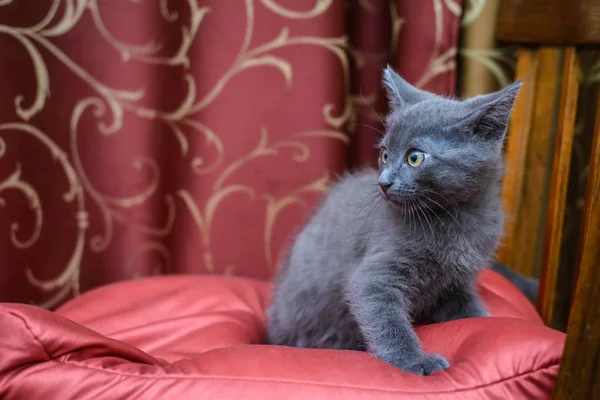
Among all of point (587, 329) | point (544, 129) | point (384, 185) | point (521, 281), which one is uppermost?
point (544, 129)

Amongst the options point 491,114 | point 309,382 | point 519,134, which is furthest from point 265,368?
point 519,134

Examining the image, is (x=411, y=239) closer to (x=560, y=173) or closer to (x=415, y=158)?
(x=415, y=158)

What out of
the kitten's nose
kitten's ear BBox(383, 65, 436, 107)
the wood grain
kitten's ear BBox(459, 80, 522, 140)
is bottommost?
the kitten's nose

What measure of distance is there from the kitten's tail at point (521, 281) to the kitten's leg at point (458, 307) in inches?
10.8

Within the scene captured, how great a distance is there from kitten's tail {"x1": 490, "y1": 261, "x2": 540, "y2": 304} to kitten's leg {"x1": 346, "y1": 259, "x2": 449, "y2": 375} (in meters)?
0.46

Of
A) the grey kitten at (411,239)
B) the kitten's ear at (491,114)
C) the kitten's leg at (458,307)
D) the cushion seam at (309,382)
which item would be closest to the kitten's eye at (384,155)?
the grey kitten at (411,239)

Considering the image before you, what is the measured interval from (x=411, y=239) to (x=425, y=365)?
0.20 meters

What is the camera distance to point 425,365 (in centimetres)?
72

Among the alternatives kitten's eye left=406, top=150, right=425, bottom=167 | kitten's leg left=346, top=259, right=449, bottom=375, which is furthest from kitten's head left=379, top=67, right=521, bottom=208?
kitten's leg left=346, top=259, right=449, bottom=375

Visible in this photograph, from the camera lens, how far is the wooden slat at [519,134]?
109 centimetres

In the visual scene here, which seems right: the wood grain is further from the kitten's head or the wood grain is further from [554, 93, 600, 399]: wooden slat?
[554, 93, 600, 399]: wooden slat

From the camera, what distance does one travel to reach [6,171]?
1217 mm

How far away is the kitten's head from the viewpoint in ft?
2.57

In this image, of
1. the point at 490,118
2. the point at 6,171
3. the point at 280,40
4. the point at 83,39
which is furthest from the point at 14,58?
the point at 490,118
